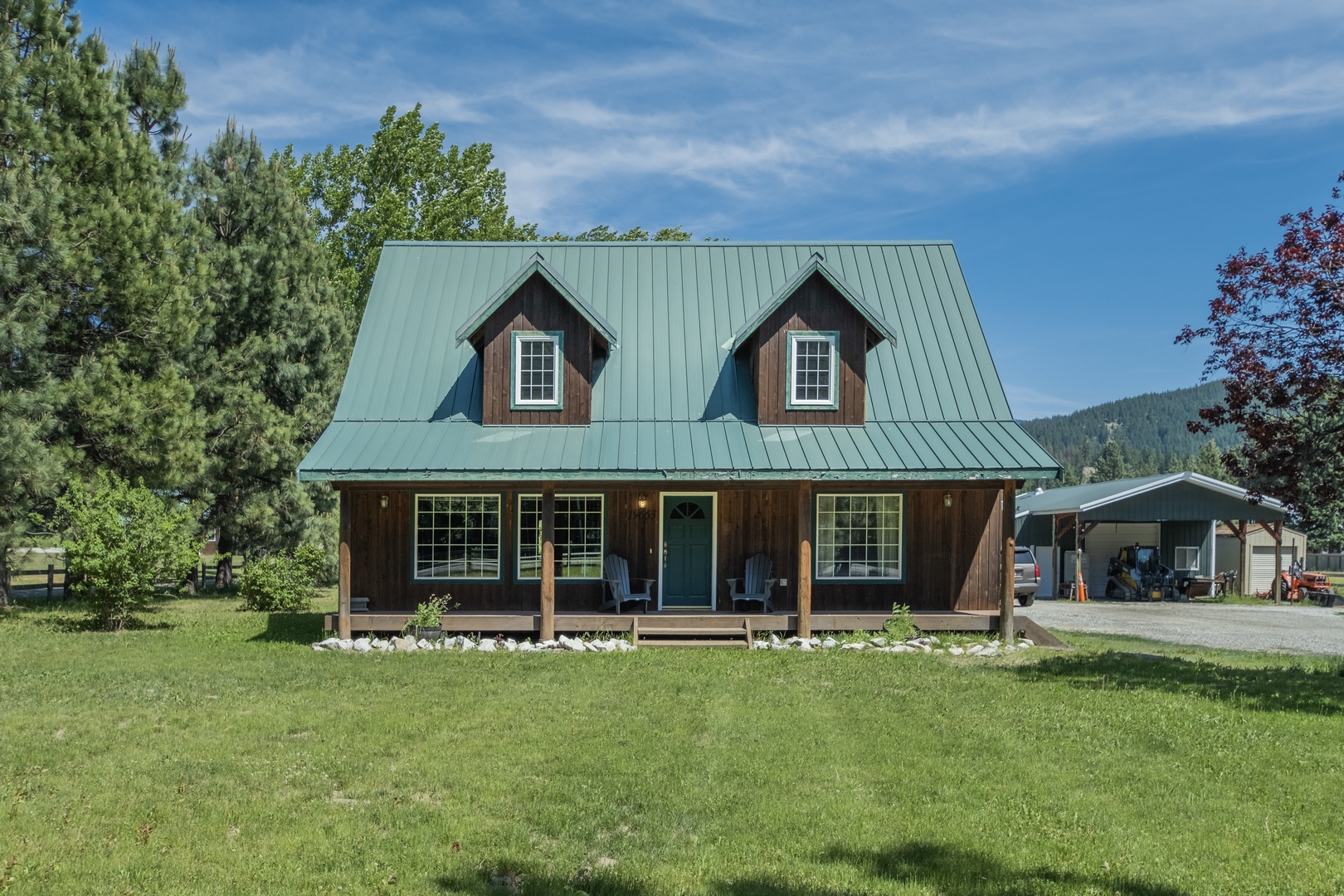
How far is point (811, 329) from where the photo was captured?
677 inches

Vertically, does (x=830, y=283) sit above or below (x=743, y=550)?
above

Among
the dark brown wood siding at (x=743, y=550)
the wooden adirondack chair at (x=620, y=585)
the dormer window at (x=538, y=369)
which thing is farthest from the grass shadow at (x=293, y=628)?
the dormer window at (x=538, y=369)

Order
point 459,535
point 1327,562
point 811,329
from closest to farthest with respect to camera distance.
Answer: point 811,329
point 459,535
point 1327,562

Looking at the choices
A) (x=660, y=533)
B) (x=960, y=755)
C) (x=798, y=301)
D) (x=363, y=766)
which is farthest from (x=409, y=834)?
(x=798, y=301)

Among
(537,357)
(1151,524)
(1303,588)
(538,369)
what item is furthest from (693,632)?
(1303,588)

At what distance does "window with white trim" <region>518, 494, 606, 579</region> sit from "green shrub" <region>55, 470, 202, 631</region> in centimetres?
585

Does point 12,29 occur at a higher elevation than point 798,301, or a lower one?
higher

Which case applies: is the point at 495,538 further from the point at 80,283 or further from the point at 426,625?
the point at 80,283

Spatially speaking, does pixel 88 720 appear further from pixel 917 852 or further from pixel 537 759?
pixel 917 852

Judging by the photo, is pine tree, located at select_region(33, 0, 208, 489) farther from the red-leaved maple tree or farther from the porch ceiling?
the red-leaved maple tree

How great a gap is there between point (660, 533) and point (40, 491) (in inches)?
498

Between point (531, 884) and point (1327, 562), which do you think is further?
point (1327, 562)

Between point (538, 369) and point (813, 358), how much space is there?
15.4 feet

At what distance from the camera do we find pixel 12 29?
68.2ft
